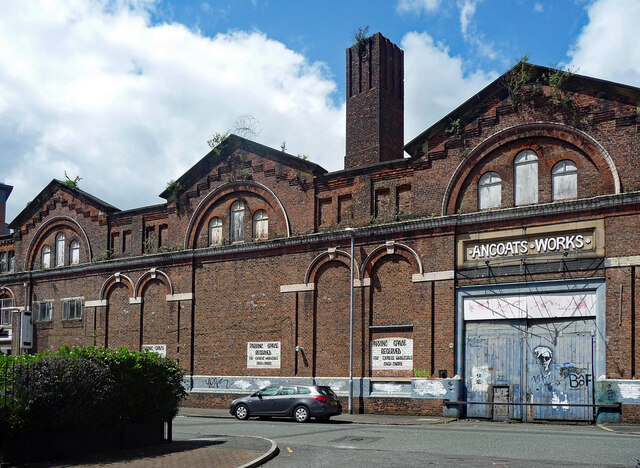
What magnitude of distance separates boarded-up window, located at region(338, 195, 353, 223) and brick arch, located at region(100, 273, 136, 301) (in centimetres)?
1221

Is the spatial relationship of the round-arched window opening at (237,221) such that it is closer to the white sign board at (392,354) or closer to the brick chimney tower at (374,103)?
the brick chimney tower at (374,103)

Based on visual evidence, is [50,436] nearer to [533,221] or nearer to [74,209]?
[533,221]

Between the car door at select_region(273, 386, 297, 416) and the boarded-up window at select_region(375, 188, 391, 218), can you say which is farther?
the boarded-up window at select_region(375, 188, 391, 218)

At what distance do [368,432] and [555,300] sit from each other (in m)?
8.37

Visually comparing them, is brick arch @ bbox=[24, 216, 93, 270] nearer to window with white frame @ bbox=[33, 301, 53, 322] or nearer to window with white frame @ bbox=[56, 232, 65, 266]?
window with white frame @ bbox=[56, 232, 65, 266]

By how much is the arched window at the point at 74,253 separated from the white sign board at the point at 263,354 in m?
12.9

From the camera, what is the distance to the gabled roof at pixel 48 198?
1502 inches

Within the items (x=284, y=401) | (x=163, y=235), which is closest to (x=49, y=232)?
(x=163, y=235)

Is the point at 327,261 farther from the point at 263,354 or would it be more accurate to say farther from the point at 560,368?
the point at 560,368

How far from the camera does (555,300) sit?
79.4 feet

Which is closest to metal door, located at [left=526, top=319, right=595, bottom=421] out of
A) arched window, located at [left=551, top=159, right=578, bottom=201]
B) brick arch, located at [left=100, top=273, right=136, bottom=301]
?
arched window, located at [left=551, top=159, right=578, bottom=201]

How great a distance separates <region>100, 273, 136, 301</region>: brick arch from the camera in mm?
36219

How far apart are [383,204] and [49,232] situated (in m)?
21.0

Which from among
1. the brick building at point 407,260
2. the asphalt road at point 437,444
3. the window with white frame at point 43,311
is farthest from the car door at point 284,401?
the window with white frame at point 43,311
